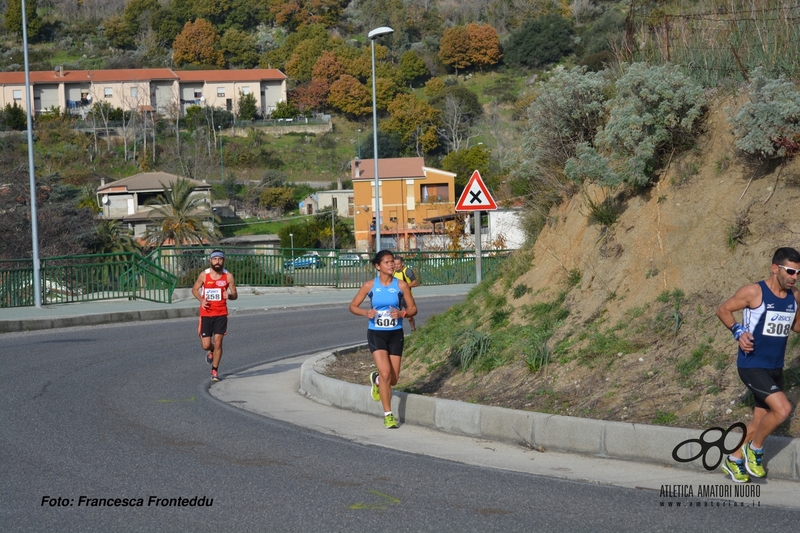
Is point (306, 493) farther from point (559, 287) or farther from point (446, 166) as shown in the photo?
point (446, 166)

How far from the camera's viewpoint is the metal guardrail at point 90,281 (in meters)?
23.7

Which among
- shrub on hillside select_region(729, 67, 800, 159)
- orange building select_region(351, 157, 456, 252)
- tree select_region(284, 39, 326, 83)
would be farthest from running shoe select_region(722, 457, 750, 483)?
tree select_region(284, 39, 326, 83)

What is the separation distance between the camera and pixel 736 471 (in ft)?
22.5

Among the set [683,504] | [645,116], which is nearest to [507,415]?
[683,504]

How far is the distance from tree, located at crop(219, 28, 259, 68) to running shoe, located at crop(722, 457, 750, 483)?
130 m

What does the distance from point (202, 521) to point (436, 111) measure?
300 ft

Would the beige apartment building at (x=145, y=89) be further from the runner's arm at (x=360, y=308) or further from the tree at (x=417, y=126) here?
the runner's arm at (x=360, y=308)

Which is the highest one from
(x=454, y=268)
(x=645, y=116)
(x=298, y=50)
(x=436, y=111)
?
(x=298, y=50)

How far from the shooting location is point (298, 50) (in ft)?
403

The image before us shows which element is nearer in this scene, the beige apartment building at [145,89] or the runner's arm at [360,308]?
the runner's arm at [360,308]

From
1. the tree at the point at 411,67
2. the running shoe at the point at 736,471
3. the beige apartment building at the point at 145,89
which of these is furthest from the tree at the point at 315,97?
the running shoe at the point at 736,471

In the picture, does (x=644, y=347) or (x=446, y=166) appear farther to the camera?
(x=446, y=166)

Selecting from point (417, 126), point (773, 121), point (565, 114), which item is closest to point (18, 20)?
point (417, 126)

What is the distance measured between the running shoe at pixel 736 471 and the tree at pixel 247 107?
103671mm
